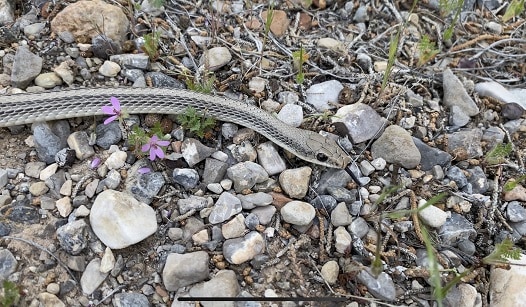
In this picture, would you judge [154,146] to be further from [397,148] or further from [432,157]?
[432,157]

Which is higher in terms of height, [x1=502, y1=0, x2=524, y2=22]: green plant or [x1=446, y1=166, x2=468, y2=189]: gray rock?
[x1=502, y1=0, x2=524, y2=22]: green plant

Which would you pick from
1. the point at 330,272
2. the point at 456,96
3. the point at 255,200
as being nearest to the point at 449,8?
the point at 456,96

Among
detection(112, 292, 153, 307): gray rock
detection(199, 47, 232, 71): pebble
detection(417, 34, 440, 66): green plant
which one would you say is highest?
detection(417, 34, 440, 66): green plant

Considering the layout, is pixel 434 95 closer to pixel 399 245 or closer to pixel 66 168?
pixel 399 245

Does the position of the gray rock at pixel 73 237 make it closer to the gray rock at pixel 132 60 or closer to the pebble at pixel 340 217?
the gray rock at pixel 132 60

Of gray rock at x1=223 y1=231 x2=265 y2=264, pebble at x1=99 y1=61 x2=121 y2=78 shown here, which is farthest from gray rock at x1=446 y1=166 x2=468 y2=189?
pebble at x1=99 y1=61 x2=121 y2=78

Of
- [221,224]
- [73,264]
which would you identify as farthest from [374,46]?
[73,264]

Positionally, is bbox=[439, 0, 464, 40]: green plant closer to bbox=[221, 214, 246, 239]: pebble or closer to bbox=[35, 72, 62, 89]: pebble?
bbox=[221, 214, 246, 239]: pebble
